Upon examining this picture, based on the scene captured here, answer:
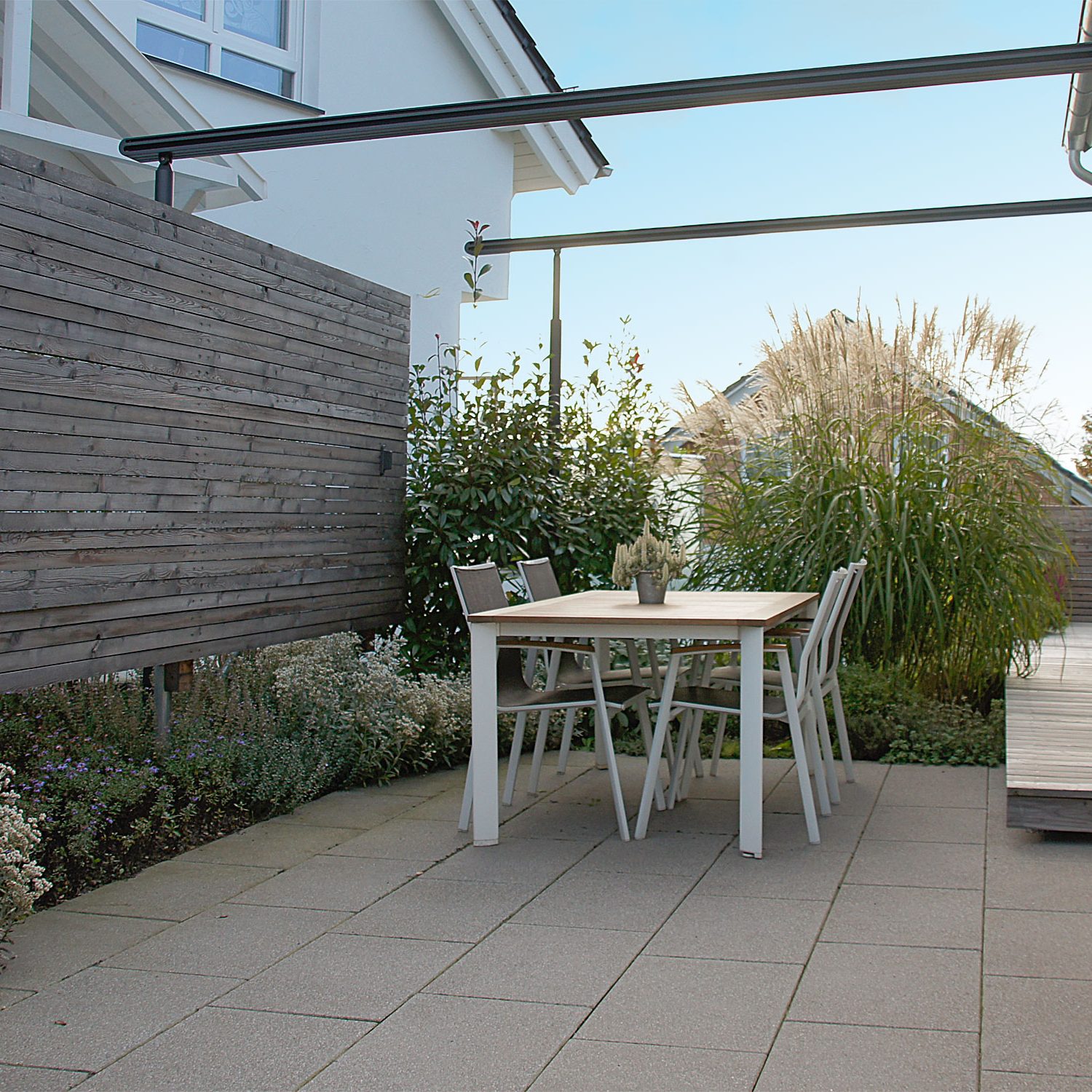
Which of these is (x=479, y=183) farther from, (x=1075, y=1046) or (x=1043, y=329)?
(x=1075, y=1046)

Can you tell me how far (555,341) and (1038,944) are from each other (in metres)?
4.98

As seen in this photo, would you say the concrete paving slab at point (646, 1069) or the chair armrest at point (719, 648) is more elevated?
the chair armrest at point (719, 648)

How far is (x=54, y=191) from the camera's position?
156 inches

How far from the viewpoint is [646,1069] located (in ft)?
7.89

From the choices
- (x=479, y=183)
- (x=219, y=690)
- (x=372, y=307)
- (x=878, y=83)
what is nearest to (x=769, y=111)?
(x=479, y=183)

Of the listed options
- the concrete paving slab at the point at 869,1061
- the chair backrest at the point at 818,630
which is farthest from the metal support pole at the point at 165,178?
the concrete paving slab at the point at 869,1061

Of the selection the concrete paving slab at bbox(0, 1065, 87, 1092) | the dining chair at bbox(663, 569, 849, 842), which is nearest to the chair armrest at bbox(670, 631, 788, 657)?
the dining chair at bbox(663, 569, 849, 842)

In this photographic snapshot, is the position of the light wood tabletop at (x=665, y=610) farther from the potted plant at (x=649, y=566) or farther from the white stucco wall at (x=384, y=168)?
the white stucco wall at (x=384, y=168)

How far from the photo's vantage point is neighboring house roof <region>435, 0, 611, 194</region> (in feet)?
29.1

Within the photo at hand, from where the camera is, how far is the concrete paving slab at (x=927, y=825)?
433cm

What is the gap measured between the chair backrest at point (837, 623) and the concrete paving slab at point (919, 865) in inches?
32.2

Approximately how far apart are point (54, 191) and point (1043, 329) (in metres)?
5.28

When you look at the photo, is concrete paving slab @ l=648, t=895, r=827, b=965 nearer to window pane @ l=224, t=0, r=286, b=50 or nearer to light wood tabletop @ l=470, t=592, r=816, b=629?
light wood tabletop @ l=470, t=592, r=816, b=629

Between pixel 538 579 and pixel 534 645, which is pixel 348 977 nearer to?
pixel 534 645
